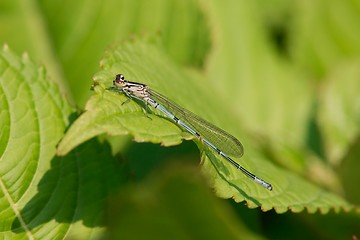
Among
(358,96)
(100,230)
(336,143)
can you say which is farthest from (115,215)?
(358,96)

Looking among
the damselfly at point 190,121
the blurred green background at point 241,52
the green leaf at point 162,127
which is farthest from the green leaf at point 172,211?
the blurred green background at point 241,52

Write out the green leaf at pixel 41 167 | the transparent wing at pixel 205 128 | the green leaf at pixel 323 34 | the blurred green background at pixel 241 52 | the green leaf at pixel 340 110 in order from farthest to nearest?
the green leaf at pixel 323 34 → the blurred green background at pixel 241 52 → the green leaf at pixel 340 110 → the transparent wing at pixel 205 128 → the green leaf at pixel 41 167

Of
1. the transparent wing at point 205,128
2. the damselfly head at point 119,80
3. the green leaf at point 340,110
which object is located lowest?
the green leaf at point 340,110

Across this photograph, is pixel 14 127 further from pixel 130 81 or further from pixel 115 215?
pixel 115 215

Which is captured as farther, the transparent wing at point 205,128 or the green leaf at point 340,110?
the green leaf at point 340,110

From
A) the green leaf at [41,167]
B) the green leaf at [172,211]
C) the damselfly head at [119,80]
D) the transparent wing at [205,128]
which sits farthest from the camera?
the transparent wing at [205,128]

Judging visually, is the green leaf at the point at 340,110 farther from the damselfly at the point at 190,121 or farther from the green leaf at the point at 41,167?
the green leaf at the point at 41,167

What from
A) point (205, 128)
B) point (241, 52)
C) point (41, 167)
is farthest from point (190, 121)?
point (241, 52)
